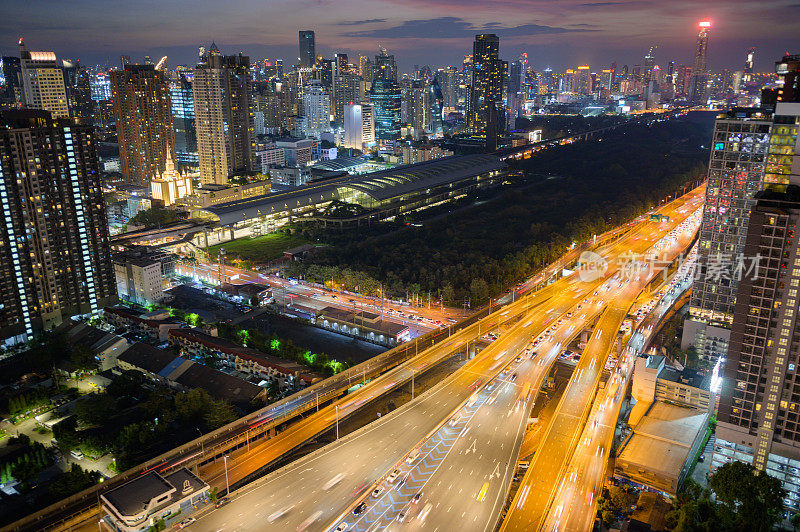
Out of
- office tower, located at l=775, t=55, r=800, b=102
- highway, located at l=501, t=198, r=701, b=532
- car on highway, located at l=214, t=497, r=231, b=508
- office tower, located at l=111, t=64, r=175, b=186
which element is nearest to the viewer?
highway, located at l=501, t=198, r=701, b=532

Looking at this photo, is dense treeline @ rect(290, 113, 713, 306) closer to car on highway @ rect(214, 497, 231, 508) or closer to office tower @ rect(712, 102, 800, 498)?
office tower @ rect(712, 102, 800, 498)

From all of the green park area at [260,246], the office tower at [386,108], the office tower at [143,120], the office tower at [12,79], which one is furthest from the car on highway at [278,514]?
the office tower at [12,79]

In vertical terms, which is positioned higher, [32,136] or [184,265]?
[32,136]

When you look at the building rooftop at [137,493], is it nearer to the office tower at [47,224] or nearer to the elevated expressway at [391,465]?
the elevated expressway at [391,465]

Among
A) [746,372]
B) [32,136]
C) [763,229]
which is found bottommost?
[746,372]

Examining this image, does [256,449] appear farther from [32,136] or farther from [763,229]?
[32,136]

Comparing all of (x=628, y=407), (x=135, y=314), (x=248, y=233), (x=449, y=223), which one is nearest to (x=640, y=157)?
(x=449, y=223)

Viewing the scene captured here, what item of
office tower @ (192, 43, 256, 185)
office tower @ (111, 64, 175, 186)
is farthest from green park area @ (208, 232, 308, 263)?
office tower @ (111, 64, 175, 186)
